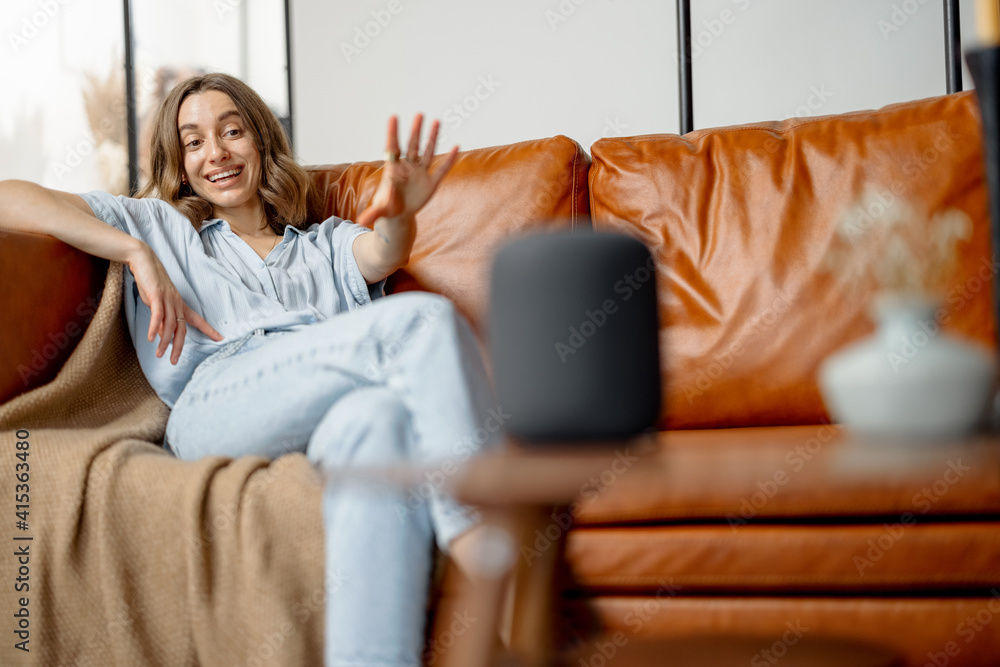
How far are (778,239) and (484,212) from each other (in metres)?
0.52

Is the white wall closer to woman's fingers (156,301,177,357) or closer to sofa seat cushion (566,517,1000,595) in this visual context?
woman's fingers (156,301,177,357)

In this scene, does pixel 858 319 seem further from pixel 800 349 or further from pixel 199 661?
pixel 199 661

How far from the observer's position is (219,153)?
1.58 m

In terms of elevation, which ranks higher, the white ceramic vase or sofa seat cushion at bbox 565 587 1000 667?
the white ceramic vase

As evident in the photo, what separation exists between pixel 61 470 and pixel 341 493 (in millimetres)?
399

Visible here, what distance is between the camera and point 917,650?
1.04m

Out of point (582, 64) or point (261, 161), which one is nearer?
point (261, 161)
